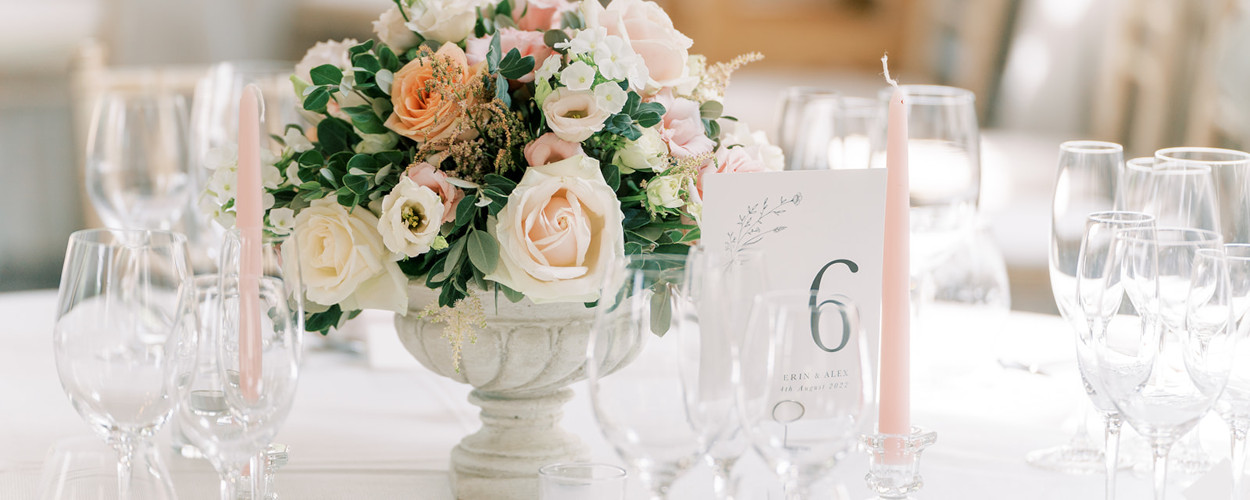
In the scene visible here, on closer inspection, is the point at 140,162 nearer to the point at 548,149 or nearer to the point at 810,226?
the point at 548,149

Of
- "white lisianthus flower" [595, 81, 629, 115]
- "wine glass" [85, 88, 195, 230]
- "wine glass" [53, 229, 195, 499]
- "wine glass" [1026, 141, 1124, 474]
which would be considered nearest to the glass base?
"wine glass" [1026, 141, 1124, 474]

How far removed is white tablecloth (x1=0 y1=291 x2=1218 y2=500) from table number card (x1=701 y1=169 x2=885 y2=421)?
7.4 inches

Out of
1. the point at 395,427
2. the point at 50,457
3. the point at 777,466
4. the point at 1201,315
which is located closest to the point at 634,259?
the point at 777,466

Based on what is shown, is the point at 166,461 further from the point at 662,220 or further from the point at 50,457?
the point at 662,220

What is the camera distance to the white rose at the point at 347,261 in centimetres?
93

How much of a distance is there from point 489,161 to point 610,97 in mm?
105

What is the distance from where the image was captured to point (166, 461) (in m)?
1.06

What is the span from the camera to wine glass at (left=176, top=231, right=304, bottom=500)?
0.82 meters

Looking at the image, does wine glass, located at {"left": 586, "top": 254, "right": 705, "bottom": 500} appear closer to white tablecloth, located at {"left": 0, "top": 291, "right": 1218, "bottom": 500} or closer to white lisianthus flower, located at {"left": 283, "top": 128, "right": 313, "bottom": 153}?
white tablecloth, located at {"left": 0, "top": 291, "right": 1218, "bottom": 500}

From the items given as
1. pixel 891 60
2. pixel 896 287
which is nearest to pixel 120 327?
pixel 896 287

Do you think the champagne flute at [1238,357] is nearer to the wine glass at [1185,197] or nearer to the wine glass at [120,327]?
the wine glass at [1185,197]

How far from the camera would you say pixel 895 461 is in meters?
0.90

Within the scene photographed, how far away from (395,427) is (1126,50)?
2.58 m

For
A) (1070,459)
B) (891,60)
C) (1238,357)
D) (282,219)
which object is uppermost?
(891,60)
